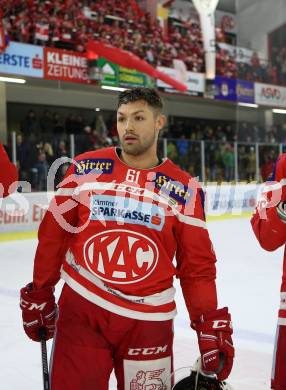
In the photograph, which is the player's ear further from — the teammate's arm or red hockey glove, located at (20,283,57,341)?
red hockey glove, located at (20,283,57,341)

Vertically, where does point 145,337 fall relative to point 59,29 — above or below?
below

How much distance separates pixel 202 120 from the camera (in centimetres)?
2297

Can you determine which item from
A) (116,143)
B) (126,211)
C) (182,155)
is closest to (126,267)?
(126,211)

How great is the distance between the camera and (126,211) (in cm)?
193

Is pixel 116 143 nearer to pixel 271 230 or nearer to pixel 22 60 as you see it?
pixel 22 60

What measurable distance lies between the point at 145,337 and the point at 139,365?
3.6 inches

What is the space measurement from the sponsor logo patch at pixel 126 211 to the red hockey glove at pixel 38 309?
0.33 meters

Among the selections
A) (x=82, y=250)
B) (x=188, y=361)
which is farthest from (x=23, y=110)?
(x=82, y=250)

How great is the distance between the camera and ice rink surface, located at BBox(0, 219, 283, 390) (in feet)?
10.4

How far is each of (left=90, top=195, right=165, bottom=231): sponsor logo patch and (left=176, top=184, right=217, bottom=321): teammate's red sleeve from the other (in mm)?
93

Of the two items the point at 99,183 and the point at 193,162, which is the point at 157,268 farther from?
the point at 193,162

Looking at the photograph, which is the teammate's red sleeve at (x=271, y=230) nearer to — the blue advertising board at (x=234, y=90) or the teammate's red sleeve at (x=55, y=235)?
the teammate's red sleeve at (x=55, y=235)

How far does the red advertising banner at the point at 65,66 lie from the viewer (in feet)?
46.8

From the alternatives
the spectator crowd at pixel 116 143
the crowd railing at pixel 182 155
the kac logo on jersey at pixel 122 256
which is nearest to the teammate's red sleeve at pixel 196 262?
the kac logo on jersey at pixel 122 256
